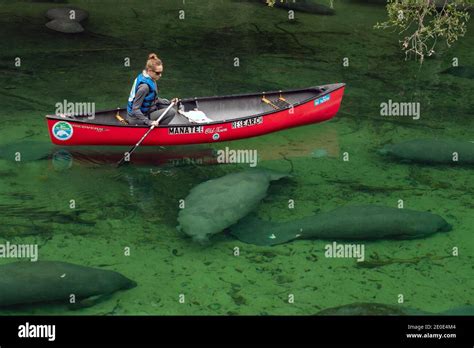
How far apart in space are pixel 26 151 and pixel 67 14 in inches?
325

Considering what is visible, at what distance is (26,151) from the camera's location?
45.2 ft

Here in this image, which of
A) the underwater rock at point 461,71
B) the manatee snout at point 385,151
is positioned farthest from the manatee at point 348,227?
the underwater rock at point 461,71

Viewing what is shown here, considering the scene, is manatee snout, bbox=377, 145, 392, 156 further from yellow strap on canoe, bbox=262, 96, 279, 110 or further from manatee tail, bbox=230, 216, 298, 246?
manatee tail, bbox=230, 216, 298, 246

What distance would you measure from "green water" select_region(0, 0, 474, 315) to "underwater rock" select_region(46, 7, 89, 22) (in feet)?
1.09

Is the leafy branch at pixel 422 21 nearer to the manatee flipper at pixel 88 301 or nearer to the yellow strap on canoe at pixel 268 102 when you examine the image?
the yellow strap on canoe at pixel 268 102

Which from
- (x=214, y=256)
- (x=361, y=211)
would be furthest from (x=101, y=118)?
(x=361, y=211)

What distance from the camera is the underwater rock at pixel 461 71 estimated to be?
60.8 feet

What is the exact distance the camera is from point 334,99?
50.4 ft

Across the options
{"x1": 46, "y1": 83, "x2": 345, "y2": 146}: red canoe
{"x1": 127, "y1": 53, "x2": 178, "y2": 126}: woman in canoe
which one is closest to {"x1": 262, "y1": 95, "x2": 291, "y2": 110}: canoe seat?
{"x1": 46, "y1": 83, "x2": 345, "y2": 146}: red canoe

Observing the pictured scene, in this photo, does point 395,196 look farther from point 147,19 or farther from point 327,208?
point 147,19

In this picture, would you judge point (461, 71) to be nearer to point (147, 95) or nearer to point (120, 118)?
point (147, 95)

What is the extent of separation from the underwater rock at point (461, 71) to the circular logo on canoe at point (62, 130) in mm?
9672

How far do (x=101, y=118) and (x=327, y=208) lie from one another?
4.47 m

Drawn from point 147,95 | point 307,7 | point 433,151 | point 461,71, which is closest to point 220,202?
point 147,95
